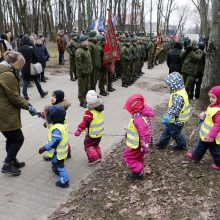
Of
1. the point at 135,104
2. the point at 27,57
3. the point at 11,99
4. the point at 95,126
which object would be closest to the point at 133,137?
the point at 135,104

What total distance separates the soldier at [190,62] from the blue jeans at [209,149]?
510cm

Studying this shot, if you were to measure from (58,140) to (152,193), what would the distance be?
1626 millimetres

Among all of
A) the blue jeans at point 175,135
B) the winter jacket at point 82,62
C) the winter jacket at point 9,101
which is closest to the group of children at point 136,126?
the blue jeans at point 175,135

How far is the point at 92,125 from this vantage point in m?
5.54

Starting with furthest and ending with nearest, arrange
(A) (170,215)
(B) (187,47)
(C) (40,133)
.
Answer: (B) (187,47), (C) (40,133), (A) (170,215)

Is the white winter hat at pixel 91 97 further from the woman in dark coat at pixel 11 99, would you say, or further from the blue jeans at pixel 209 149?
the blue jeans at pixel 209 149

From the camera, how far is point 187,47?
32.2ft

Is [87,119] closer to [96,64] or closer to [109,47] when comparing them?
[96,64]

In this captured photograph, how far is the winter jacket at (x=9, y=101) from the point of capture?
4684mm

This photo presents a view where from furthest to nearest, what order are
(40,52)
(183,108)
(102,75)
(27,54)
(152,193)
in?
(40,52) → (102,75) → (27,54) → (183,108) → (152,193)

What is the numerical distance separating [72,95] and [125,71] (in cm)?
305

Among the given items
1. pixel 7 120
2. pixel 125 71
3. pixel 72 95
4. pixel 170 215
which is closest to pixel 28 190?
pixel 7 120

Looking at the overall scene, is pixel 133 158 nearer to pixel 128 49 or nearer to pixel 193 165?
pixel 193 165

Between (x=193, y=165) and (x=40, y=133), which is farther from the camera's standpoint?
(x=40, y=133)
